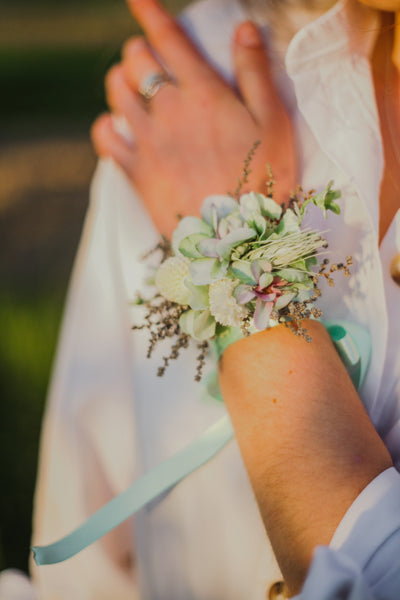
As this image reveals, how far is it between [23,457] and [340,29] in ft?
6.79

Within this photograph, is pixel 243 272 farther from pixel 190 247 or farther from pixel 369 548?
pixel 369 548

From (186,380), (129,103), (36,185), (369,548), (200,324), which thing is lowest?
(369,548)

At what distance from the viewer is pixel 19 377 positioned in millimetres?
2428

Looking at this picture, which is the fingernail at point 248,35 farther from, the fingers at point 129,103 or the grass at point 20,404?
the grass at point 20,404

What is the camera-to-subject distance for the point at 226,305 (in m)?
0.81

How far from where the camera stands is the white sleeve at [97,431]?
1270 millimetres

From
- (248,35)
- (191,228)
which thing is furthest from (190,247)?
(248,35)

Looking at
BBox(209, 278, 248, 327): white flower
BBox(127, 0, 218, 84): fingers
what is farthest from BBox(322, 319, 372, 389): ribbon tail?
BBox(127, 0, 218, 84): fingers

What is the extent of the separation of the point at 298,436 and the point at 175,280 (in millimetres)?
321

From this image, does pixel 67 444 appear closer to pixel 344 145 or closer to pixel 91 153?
pixel 344 145

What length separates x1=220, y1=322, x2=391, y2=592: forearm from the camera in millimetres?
741

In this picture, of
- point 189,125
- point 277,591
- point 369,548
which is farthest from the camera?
point 189,125

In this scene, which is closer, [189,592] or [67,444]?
[189,592]

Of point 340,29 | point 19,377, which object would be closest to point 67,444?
point 340,29
